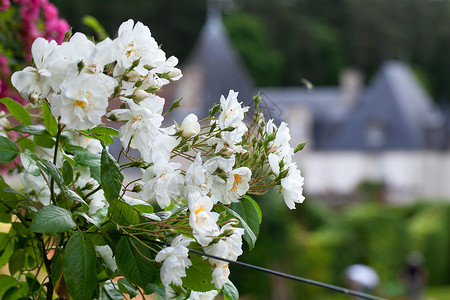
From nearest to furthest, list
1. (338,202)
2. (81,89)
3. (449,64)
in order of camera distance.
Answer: (81,89) < (338,202) < (449,64)

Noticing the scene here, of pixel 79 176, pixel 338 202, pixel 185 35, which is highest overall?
pixel 79 176

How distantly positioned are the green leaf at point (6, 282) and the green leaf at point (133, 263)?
265 mm

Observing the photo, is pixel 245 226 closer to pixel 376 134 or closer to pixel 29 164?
pixel 29 164

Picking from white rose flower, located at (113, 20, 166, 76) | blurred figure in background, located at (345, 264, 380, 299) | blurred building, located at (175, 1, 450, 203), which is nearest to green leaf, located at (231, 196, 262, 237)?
white rose flower, located at (113, 20, 166, 76)

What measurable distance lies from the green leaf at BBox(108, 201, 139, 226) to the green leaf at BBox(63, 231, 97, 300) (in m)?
0.05

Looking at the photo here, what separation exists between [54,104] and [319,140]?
21.7 metres

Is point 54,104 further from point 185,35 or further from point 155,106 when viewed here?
point 185,35

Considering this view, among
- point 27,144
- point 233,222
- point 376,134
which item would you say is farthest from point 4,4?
point 376,134

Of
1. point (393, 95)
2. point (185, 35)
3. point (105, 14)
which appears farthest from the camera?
point (185, 35)

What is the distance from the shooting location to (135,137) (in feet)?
2.36

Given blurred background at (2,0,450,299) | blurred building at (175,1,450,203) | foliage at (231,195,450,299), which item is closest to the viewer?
foliage at (231,195,450,299)

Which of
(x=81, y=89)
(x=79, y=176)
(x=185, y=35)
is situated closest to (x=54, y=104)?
(x=81, y=89)

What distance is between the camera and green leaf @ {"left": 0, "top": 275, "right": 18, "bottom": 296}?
2.99ft

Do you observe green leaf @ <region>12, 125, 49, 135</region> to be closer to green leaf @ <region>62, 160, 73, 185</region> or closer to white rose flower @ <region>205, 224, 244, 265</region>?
green leaf @ <region>62, 160, 73, 185</region>
